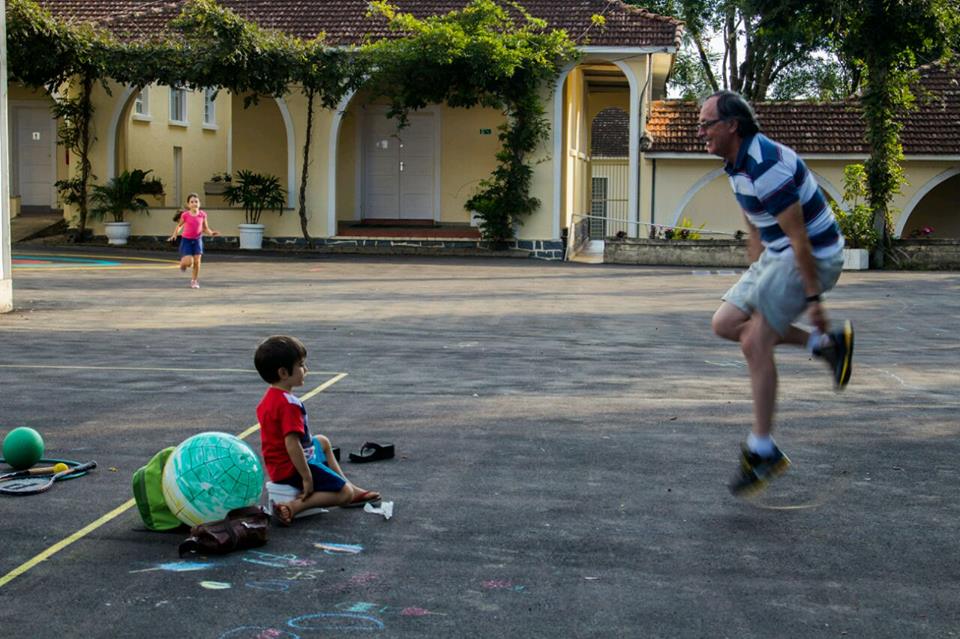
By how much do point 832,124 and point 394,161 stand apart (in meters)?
11.8

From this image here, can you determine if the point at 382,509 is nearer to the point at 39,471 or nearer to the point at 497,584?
the point at 497,584

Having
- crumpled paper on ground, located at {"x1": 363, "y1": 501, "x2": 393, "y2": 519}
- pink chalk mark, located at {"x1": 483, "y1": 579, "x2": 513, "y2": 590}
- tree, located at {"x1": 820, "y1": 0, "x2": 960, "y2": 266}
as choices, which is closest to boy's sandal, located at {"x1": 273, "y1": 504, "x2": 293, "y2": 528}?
crumpled paper on ground, located at {"x1": 363, "y1": 501, "x2": 393, "y2": 519}

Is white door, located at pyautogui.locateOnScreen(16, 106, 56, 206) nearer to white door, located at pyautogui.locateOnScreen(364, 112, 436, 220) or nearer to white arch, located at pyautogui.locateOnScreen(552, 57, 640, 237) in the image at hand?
white door, located at pyautogui.locateOnScreen(364, 112, 436, 220)

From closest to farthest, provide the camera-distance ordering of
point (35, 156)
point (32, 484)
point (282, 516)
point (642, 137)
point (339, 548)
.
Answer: point (339, 548), point (282, 516), point (32, 484), point (642, 137), point (35, 156)

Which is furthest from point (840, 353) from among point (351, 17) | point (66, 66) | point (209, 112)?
point (209, 112)

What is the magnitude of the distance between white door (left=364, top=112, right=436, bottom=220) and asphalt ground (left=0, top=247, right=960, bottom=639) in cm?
1910

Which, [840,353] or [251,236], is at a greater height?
[840,353]

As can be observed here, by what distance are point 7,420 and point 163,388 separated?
66.4 inches

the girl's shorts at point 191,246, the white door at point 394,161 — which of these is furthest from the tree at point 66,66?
the girl's shorts at point 191,246

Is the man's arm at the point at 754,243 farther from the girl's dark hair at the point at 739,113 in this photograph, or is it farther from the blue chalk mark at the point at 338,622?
the blue chalk mark at the point at 338,622

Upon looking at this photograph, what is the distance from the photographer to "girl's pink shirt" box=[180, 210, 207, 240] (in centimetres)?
2102

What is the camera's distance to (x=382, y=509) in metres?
5.76

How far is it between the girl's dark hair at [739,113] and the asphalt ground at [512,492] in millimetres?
1726

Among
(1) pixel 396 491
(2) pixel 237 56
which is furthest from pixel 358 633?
(2) pixel 237 56
